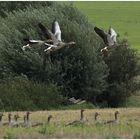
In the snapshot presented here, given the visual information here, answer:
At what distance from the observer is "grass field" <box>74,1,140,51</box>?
6656 centimetres

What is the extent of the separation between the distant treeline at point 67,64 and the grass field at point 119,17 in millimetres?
20443

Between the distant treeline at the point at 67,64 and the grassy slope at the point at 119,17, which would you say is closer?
the distant treeline at the point at 67,64

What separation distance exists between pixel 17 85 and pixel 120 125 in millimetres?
12495

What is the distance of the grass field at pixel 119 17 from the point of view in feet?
218

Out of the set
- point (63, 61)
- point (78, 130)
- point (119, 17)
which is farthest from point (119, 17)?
point (78, 130)

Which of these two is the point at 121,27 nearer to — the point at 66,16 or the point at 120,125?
the point at 66,16

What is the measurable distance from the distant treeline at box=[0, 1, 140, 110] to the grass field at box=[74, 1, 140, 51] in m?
20.4

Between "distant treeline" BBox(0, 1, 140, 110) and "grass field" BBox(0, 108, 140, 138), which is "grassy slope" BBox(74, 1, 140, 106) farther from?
"grass field" BBox(0, 108, 140, 138)

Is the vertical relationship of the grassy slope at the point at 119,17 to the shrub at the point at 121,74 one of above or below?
above

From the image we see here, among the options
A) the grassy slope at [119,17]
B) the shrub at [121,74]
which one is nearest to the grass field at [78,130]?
the shrub at [121,74]

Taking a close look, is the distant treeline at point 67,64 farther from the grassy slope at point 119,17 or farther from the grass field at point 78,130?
the grassy slope at point 119,17

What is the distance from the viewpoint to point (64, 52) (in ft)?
129

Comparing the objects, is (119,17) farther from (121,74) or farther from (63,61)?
(63,61)

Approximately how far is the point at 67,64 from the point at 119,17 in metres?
38.2
